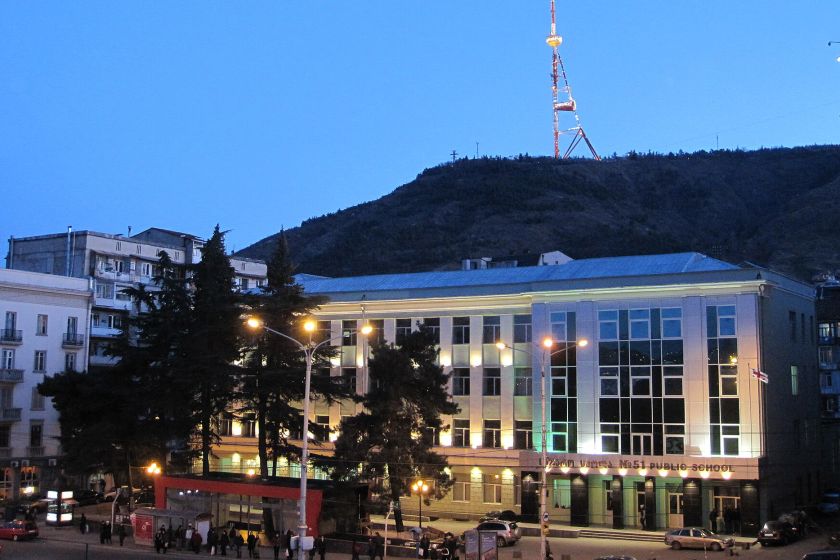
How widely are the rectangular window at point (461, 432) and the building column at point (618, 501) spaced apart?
10.7 m

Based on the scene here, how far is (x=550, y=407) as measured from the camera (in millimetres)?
55719

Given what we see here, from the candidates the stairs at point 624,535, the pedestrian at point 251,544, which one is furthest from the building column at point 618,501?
the pedestrian at point 251,544

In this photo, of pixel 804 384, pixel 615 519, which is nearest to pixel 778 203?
pixel 804 384

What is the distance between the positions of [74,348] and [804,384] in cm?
5359

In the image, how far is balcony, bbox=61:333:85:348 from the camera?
70.6 meters

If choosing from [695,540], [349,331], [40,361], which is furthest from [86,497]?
[695,540]

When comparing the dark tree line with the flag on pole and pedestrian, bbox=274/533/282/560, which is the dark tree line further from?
the flag on pole

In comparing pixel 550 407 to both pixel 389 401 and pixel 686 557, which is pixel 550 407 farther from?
pixel 686 557

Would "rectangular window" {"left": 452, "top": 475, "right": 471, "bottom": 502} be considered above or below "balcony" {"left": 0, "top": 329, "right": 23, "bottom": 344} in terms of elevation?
below

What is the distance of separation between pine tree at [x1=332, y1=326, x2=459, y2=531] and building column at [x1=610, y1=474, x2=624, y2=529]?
1064 centimetres

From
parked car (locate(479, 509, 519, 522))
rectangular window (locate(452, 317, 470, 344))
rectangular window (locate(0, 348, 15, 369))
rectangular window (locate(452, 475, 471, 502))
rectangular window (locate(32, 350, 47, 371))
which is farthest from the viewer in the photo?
rectangular window (locate(32, 350, 47, 371))

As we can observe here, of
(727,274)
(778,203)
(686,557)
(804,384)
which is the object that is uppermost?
(778,203)

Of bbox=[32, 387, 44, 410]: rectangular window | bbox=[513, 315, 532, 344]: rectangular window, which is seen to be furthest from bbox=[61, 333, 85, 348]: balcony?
bbox=[513, 315, 532, 344]: rectangular window

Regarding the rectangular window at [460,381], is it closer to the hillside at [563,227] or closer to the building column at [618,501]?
the building column at [618,501]
